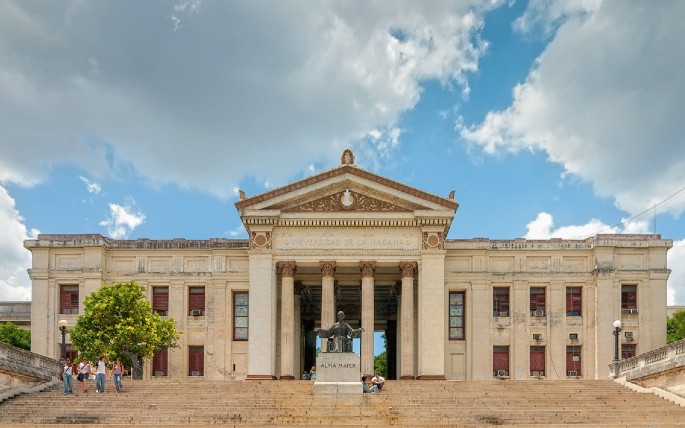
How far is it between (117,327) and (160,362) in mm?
9928

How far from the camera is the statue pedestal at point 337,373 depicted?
37469 millimetres

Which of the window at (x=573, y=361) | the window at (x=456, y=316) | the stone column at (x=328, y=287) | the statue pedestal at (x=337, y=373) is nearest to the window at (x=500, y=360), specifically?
the window at (x=456, y=316)

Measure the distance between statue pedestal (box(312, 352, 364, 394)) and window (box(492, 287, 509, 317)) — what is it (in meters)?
20.4

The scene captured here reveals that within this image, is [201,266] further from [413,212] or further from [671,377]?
[671,377]

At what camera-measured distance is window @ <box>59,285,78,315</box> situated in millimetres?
56594

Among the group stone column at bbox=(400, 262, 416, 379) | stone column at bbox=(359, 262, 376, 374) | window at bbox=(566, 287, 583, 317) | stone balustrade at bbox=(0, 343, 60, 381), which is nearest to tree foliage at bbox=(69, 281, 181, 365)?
stone balustrade at bbox=(0, 343, 60, 381)

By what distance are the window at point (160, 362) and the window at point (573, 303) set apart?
26.3m

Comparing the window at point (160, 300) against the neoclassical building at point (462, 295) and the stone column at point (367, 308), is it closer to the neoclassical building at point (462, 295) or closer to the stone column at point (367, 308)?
the neoclassical building at point (462, 295)

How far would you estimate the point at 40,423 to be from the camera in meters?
34.6

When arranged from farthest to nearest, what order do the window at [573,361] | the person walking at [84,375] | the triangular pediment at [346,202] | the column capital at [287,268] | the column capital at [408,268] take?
the window at [573,361] → the column capital at [287,268] → the column capital at [408,268] → the triangular pediment at [346,202] → the person walking at [84,375]

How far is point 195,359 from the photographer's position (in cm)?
5625

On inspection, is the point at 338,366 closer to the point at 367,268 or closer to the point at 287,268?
the point at 367,268

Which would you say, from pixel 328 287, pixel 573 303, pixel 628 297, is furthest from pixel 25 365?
pixel 628 297

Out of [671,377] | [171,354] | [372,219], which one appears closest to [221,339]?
[171,354]
